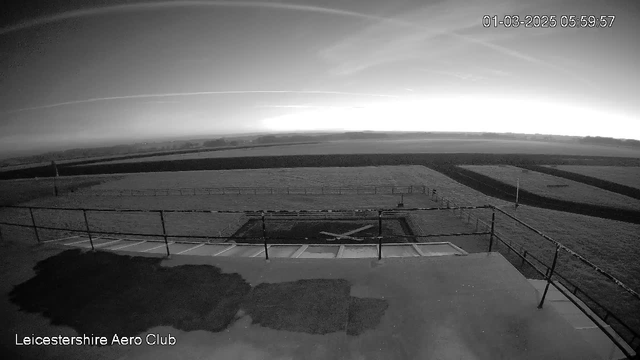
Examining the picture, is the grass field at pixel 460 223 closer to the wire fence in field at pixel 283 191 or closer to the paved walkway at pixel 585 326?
the wire fence in field at pixel 283 191

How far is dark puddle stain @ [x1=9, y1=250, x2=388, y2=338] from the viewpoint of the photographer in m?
3.91

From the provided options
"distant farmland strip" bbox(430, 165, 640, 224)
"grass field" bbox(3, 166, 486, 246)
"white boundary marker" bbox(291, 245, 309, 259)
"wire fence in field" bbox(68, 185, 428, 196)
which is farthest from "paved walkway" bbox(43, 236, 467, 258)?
"distant farmland strip" bbox(430, 165, 640, 224)

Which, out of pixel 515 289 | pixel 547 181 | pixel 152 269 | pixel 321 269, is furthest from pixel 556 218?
pixel 152 269

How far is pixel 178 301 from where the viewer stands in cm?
447

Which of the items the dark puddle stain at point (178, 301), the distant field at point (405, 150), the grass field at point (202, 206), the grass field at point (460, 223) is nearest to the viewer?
the dark puddle stain at point (178, 301)

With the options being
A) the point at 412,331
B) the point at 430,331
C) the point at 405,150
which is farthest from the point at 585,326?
the point at 405,150

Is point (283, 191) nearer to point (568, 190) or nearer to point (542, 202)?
point (542, 202)

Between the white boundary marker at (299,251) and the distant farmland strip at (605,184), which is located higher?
the white boundary marker at (299,251)

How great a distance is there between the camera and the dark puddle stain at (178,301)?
3.91 meters

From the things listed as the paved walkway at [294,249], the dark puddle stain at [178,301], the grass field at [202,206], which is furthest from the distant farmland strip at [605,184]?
the dark puddle stain at [178,301]

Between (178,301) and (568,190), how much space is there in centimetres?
5057

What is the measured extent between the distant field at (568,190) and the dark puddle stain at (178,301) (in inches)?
1660

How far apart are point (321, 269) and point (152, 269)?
3.88m

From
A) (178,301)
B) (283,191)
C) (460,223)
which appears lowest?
(460,223)
